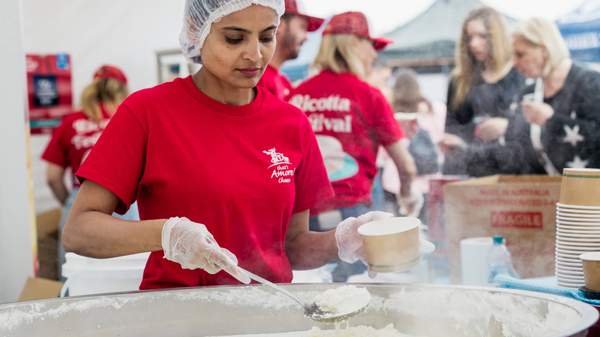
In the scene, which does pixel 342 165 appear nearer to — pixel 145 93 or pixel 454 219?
pixel 454 219

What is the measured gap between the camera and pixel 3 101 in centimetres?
322

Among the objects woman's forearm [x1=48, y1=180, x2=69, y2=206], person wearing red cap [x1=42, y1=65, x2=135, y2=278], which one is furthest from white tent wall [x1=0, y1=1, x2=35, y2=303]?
woman's forearm [x1=48, y1=180, x2=69, y2=206]

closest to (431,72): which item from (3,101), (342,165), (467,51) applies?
(467,51)

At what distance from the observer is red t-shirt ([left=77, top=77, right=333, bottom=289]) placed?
1.72m

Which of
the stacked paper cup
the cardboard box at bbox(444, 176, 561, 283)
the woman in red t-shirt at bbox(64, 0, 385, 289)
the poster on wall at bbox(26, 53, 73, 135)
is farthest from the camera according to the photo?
the poster on wall at bbox(26, 53, 73, 135)

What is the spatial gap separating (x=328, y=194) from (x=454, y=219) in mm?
1765

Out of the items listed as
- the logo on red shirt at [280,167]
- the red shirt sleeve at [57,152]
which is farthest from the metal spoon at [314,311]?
the red shirt sleeve at [57,152]

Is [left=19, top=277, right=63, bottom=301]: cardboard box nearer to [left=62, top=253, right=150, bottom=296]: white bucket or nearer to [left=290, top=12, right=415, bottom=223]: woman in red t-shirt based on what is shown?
[left=62, top=253, right=150, bottom=296]: white bucket

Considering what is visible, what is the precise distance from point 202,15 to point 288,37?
1.49 metres

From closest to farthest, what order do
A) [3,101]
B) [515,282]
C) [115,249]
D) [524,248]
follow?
[115,249]
[515,282]
[3,101]
[524,248]

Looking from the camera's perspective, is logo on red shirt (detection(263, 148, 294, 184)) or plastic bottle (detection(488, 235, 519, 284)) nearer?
logo on red shirt (detection(263, 148, 294, 184))

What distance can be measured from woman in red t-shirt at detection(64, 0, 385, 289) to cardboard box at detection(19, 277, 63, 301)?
1.60 metres

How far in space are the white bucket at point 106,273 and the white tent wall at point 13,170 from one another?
1239mm

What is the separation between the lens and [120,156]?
1697 millimetres
